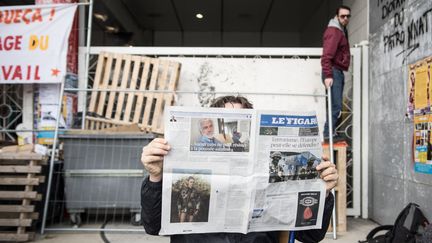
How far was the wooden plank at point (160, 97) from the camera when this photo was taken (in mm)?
4957

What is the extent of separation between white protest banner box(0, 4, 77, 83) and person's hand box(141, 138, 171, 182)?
3.77 metres

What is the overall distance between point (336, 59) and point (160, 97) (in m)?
2.11

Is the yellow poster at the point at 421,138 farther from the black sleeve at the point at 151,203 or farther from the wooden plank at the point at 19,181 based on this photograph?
the wooden plank at the point at 19,181

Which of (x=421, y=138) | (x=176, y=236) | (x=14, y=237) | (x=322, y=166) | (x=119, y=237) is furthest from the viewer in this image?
(x=119, y=237)

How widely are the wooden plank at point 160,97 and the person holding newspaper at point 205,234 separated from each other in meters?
3.22

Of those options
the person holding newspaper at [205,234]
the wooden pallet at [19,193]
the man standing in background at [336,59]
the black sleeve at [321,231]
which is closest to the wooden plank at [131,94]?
the wooden pallet at [19,193]

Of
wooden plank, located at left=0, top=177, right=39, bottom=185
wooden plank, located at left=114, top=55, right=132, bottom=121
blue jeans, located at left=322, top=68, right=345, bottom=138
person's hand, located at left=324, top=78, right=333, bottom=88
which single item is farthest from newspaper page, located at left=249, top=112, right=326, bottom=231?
wooden plank, located at left=114, top=55, right=132, bottom=121

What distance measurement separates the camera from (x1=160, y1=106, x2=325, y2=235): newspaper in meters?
1.46

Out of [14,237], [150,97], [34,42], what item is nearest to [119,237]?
[14,237]

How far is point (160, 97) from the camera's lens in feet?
16.4

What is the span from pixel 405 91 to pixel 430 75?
1.96 feet

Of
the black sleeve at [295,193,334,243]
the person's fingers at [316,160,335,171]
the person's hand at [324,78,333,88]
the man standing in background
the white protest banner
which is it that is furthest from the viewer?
the white protest banner

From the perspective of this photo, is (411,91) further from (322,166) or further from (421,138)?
(322,166)

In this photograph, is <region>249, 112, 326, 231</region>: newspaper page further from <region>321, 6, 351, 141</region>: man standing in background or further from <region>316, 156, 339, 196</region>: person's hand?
<region>321, 6, 351, 141</region>: man standing in background
